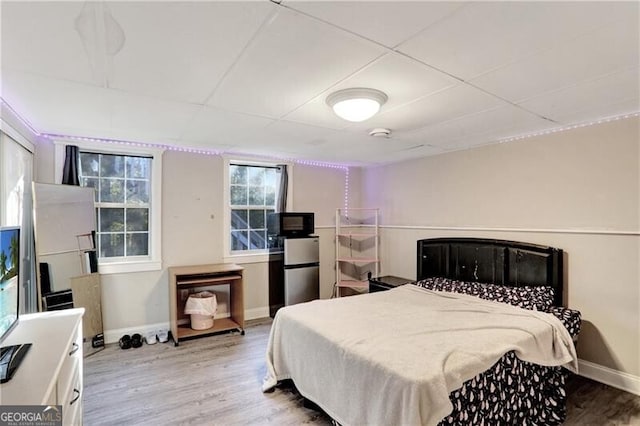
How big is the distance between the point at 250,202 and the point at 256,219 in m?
0.27

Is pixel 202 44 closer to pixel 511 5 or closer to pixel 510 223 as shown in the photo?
pixel 511 5

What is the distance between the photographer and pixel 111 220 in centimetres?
385

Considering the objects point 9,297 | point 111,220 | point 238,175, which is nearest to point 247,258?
point 238,175

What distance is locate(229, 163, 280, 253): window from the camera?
4.65 meters

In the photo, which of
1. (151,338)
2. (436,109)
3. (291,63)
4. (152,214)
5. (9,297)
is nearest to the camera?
(9,297)

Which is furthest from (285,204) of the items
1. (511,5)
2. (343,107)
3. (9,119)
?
(511,5)

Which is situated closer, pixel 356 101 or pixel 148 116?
pixel 356 101

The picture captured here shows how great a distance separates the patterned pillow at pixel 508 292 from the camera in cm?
289

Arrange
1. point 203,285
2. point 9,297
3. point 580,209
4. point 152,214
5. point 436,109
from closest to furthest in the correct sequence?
point 9,297 → point 436,109 → point 580,209 → point 152,214 → point 203,285

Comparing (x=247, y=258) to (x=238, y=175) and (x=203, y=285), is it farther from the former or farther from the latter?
(x=238, y=175)

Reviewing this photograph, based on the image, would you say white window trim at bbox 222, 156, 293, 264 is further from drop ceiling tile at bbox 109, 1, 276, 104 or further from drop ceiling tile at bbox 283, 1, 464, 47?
drop ceiling tile at bbox 283, 1, 464, 47

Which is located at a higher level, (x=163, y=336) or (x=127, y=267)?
(x=127, y=267)

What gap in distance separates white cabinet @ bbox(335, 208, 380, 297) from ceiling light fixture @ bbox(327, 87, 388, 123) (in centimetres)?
288

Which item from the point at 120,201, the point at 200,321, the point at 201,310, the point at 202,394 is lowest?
the point at 202,394
